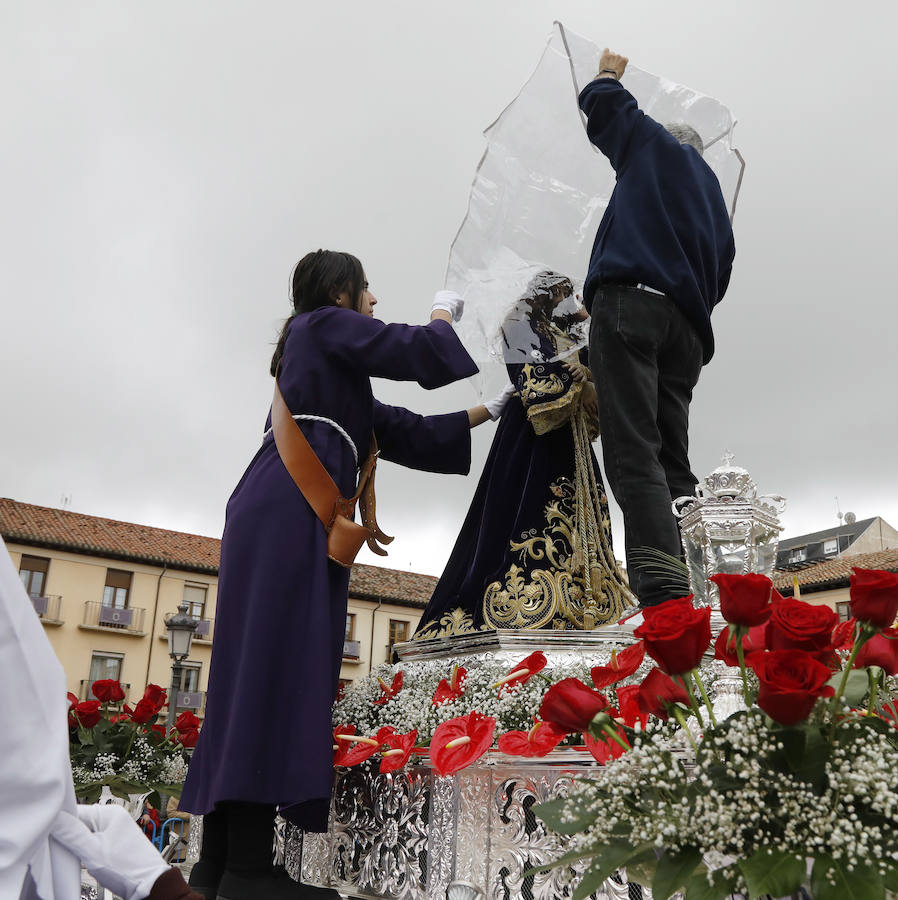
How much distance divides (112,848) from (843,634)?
4.41ft

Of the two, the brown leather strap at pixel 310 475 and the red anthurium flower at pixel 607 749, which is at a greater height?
the brown leather strap at pixel 310 475

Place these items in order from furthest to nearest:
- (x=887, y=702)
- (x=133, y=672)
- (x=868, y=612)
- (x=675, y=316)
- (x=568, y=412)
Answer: (x=133, y=672) → (x=568, y=412) → (x=675, y=316) → (x=887, y=702) → (x=868, y=612)

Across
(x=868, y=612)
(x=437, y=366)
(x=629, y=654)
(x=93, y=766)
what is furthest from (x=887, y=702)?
(x=93, y=766)

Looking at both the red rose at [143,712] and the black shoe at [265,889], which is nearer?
the black shoe at [265,889]

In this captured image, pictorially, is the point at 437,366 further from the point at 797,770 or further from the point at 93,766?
the point at 93,766

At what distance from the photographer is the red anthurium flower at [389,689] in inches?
137

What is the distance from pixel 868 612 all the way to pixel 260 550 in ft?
6.30

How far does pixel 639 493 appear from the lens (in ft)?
11.4

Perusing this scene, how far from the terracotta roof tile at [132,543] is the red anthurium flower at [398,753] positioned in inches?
1200

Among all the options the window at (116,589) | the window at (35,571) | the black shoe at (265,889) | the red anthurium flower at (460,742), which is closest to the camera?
the red anthurium flower at (460,742)

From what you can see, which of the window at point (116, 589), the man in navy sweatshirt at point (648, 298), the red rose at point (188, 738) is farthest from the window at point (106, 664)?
the man in navy sweatshirt at point (648, 298)

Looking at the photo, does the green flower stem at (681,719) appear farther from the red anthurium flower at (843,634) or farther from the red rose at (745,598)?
the red anthurium flower at (843,634)

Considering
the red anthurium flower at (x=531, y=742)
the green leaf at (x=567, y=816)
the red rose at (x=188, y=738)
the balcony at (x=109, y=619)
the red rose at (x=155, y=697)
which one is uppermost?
the balcony at (x=109, y=619)

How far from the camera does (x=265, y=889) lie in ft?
8.87
